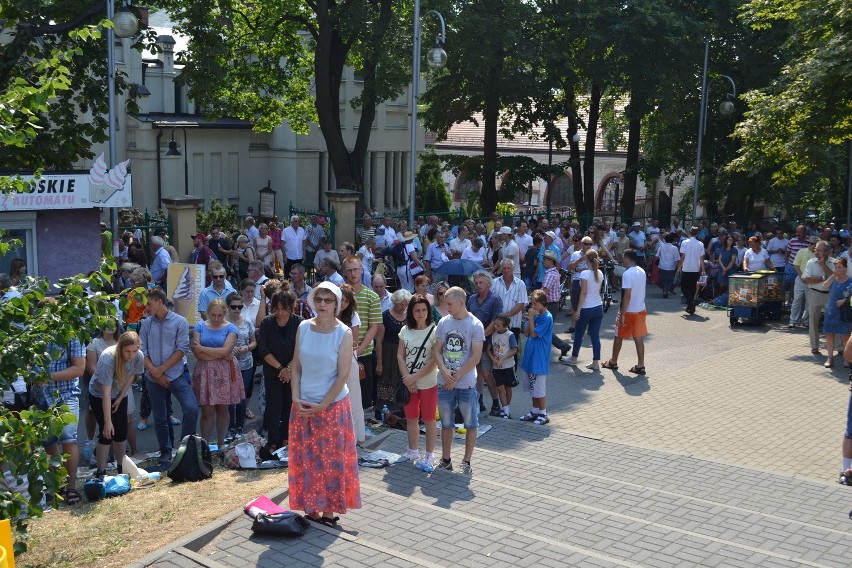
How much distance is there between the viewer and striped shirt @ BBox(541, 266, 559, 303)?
17234mm

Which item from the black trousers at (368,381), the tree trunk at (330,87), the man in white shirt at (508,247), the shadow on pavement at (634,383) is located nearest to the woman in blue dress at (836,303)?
the shadow on pavement at (634,383)

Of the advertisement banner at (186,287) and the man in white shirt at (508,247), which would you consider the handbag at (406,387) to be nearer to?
the advertisement banner at (186,287)

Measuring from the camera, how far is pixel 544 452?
34.8 feet

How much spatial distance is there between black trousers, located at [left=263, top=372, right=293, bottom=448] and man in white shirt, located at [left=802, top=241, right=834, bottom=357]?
33.5 ft

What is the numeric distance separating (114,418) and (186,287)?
516cm

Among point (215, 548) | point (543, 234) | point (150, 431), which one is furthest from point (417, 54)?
point (215, 548)

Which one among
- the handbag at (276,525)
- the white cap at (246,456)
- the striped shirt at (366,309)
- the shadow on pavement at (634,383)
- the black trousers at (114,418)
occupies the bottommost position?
the shadow on pavement at (634,383)

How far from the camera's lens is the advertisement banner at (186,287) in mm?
14414

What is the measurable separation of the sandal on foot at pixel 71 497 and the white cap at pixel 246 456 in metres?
1.48

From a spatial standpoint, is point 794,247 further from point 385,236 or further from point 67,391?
point 67,391

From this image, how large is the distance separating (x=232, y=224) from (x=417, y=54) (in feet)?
32.6

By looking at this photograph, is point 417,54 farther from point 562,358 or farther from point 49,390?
point 49,390

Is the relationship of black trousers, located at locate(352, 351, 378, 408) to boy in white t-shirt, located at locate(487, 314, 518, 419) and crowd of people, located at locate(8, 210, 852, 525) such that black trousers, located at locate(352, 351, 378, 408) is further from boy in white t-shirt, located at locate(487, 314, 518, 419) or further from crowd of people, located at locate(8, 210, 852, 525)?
boy in white t-shirt, located at locate(487, 314, 518, 419)

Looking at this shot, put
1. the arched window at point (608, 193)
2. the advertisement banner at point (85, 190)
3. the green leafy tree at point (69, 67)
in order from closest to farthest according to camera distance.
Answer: the advertisement banner at point (85, 190) → the green leafy tree at point (69, 67) → the arched window at point (608, 193)
